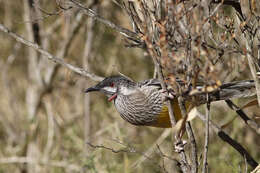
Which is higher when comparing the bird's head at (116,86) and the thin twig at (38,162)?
the bird's head at (116,86)

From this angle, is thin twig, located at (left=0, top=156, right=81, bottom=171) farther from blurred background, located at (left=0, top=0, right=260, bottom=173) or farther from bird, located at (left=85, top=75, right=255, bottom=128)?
bird, located at (left=85, top=75, right=255, bottom=128)

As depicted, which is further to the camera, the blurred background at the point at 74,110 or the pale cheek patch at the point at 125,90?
the blurred background at the point at 74,110

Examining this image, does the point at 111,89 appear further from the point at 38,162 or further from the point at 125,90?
the point at 38,162

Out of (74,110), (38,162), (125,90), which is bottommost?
(38,162)

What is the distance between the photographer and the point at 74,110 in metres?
7.08

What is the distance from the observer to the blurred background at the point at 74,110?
497 centimetres

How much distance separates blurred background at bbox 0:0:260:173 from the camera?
4975 millimetres

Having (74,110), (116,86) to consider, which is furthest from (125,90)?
(74,110)

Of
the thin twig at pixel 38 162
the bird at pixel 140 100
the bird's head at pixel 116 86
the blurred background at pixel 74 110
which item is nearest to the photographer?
the bird at pixel 140 100

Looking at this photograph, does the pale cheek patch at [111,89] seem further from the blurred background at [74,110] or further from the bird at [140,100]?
the blurred background at [74,110]

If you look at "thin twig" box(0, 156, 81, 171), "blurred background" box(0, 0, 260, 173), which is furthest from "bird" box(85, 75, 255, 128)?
"thin twig" box(0, 156, 81, 171)

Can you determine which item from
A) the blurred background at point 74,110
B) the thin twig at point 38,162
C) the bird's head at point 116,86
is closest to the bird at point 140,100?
the bird's head at point 116,86

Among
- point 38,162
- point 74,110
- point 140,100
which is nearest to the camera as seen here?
point 140,100

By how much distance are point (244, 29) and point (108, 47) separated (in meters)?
4.46
